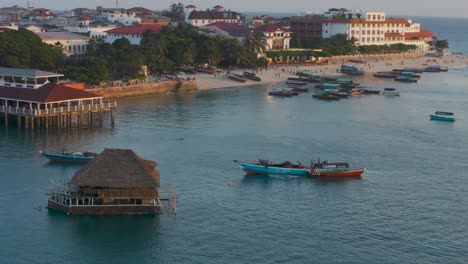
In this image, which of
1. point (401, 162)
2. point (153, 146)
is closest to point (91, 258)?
point (153, 146)

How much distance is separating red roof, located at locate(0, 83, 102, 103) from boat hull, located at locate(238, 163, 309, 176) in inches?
674

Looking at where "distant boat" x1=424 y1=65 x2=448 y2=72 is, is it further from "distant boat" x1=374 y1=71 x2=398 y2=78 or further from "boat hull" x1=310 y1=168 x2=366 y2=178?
"boat hull" x1=310 y1=168 x2=366 y2=178

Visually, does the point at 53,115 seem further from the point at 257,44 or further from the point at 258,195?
the point at 257,44

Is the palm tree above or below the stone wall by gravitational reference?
above

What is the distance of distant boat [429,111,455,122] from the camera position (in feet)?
193

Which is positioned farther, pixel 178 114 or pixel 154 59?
pixel 154 59

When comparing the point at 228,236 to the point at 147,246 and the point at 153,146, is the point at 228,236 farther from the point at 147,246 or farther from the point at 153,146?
the point at 153,146

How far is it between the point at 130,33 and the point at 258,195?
194 ft

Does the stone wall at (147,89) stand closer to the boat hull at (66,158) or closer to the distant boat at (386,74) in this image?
the boat hull at (66,158)

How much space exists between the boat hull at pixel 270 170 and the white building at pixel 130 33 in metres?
52.4

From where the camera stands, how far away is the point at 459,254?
28906mm

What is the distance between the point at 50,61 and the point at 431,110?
3377cm

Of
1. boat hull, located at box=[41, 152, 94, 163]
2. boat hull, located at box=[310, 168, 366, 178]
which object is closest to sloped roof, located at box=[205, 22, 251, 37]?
boat hull, located at box=[41, 152, 94, 163]

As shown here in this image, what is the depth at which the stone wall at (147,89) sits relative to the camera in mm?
66188
